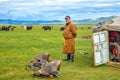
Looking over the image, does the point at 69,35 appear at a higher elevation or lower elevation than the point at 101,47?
higher

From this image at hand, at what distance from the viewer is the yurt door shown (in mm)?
14828

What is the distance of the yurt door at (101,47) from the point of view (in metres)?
14.8

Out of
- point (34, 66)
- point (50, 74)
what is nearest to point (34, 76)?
point (50, 74)

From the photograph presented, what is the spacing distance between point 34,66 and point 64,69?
118 cm

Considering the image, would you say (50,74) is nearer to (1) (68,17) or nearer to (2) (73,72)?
(2) (73,72)

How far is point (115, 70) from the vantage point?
14.2 meters

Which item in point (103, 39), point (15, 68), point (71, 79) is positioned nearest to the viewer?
point (71, 79)

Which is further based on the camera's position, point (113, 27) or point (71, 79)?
point (113, 27)

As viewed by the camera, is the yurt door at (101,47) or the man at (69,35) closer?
the yurt door at (101,47)

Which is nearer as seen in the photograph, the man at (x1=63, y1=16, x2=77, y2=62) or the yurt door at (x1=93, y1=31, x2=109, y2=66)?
the yurt door at (x1=93, y1=31, x2=109, y2=66)

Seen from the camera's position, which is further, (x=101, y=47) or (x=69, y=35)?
(x=69, y=35)

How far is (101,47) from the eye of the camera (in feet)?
50.0

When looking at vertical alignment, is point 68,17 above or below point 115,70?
above

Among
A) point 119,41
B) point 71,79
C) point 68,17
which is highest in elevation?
point 68,17
